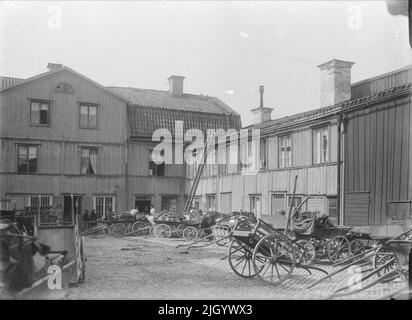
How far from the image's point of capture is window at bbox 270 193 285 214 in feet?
63.0

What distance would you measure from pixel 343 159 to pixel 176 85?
16867 millimetres

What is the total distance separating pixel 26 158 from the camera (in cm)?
2403

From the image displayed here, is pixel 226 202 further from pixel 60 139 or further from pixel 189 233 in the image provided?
pixel 60 139

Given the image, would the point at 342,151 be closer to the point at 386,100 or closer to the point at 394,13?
the point at 386,100

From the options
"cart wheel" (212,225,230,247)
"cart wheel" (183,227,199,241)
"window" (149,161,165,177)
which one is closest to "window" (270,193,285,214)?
"cart wheel" (212,225,230,247)

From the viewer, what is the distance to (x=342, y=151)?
15945mm

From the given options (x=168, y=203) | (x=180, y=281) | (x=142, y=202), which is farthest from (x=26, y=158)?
(x=180, y=281)

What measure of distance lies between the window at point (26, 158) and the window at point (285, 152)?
42.4 feet

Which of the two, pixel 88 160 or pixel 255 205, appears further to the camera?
pixel 88 160

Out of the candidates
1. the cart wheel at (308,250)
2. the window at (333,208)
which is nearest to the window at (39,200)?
the window at (333,208)

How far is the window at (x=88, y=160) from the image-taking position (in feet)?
82.1

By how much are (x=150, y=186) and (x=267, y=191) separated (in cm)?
926

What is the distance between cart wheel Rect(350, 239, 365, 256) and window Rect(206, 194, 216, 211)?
39.4 ft

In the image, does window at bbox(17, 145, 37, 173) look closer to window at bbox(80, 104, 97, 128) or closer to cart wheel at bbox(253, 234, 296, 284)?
window at bbox(80, 104, 97, 128)
